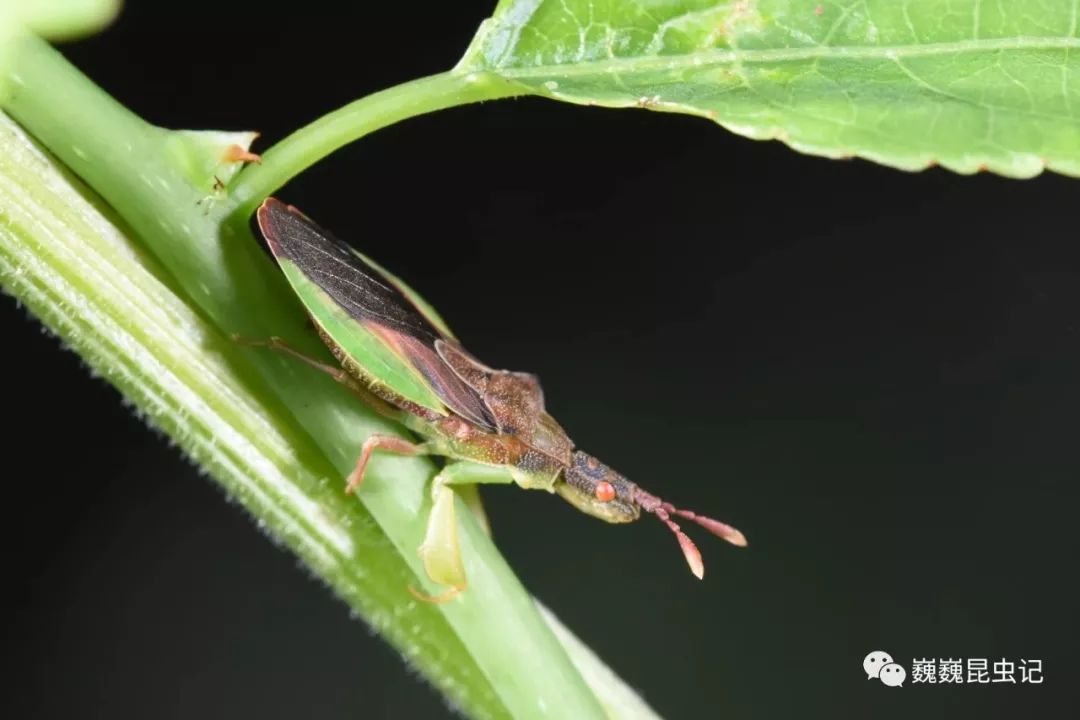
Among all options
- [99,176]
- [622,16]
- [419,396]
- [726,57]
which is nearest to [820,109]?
[726,57]

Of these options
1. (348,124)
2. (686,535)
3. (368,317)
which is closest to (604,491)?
(686,535)

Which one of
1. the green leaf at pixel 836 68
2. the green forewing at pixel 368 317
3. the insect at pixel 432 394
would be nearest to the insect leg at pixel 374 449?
the insect at pixel 432 394

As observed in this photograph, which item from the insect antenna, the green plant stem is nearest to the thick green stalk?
the green plant stem

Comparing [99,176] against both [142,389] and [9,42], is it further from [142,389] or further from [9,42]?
[142,389]

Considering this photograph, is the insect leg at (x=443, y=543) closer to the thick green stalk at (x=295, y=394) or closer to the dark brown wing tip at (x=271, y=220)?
the thick green stalk at (x=295, y=394)

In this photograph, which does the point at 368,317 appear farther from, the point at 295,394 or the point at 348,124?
the point at 348,124

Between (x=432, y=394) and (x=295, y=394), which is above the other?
(x=432, y=394)
